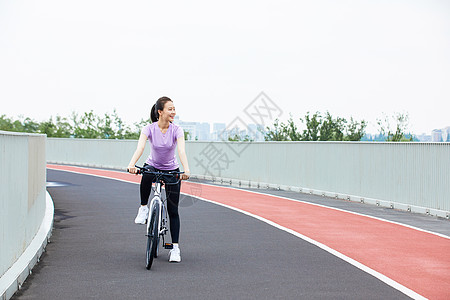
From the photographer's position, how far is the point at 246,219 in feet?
44.2

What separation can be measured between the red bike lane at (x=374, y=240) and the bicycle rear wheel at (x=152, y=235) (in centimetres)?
253

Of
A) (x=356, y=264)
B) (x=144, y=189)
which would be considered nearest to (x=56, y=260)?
(x=144, y=189)

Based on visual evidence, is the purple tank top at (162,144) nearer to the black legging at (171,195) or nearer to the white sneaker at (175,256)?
the black legging at (171,195)

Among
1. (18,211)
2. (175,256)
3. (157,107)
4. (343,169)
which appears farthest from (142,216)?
(343,169)

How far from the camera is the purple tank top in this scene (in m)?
8.26

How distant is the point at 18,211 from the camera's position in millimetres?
7836

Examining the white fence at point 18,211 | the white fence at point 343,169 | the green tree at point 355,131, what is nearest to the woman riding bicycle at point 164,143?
the white fence at point 18,211

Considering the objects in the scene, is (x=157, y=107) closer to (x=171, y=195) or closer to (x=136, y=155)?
(x=136, y=155)

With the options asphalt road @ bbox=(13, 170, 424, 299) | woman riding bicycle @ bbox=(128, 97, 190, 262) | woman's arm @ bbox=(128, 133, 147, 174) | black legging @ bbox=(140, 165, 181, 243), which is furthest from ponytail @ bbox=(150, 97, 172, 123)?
asphalt road @ bbox=(13, 170, 424, 299)

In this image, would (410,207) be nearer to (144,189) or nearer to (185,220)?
(185,220)

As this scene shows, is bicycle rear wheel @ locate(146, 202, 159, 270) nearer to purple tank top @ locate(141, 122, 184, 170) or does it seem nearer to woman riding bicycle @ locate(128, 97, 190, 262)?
woman riding bicycle @ locate(128, 97, 190, 262)

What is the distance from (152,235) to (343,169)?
12.2m

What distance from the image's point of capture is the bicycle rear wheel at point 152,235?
7.88 metres

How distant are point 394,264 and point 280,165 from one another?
14.9 meters
